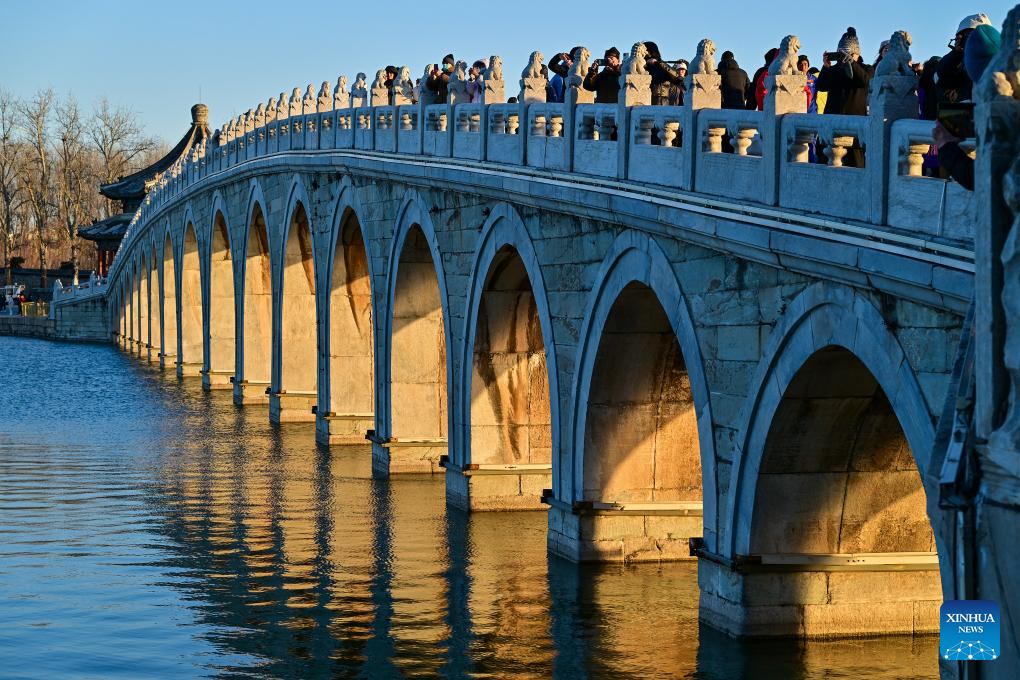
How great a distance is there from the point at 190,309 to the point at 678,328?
1410 inches

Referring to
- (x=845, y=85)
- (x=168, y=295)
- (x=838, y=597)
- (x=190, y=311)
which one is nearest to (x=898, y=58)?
(x=845, y=85)

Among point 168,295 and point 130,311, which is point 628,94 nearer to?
point 168,295

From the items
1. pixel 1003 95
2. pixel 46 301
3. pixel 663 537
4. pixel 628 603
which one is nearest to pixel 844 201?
pixel 1003 95

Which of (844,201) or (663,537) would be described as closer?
(844,201)

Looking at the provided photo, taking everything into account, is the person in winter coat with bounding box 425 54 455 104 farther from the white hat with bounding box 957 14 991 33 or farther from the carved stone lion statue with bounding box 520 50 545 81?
the white hat with bounding box 957 14 991 33

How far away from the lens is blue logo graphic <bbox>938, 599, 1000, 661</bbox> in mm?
7691

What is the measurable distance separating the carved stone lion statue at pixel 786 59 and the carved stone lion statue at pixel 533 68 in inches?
254

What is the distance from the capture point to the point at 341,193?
2616 centimetres

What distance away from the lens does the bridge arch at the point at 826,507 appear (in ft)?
39.2

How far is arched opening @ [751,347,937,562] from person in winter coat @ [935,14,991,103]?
245cm

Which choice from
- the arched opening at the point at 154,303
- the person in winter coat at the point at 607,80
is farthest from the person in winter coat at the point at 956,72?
the arched opening at the point at 154,303

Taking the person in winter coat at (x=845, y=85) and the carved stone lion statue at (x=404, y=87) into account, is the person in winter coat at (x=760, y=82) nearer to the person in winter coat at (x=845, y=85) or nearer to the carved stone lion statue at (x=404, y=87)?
the person in winter coat at (x=845, y=85)

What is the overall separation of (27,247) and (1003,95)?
332ft

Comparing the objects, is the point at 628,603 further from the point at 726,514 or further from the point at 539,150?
the point at 539,150
